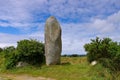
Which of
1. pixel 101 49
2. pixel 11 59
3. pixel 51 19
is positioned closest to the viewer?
pixel 101 49

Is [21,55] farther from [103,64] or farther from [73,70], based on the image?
[103,64]

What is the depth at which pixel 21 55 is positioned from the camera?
23047 millimetres

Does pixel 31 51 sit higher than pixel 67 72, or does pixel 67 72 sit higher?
pixel 31 51

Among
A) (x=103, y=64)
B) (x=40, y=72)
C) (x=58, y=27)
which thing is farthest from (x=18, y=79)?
(x=58, y=27)

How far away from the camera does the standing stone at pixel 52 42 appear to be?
885 inches

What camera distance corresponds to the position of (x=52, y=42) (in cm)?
2248

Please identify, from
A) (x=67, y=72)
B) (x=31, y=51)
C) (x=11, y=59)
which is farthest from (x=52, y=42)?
(x=67, y=72)

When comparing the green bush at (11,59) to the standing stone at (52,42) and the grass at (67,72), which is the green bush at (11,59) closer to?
the grass at (67,72)

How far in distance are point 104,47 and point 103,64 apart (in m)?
7.03

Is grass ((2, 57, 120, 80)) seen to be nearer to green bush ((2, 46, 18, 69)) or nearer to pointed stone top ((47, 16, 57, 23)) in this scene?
green bush ((2, 46, 18, 69))

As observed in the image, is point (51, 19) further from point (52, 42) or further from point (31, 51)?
point (31, 51)

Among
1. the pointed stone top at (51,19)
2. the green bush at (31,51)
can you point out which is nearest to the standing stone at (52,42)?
the pointed stone top at (51,19)

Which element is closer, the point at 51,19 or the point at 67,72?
the point at 67,72

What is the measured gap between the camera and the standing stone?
2247 cm
